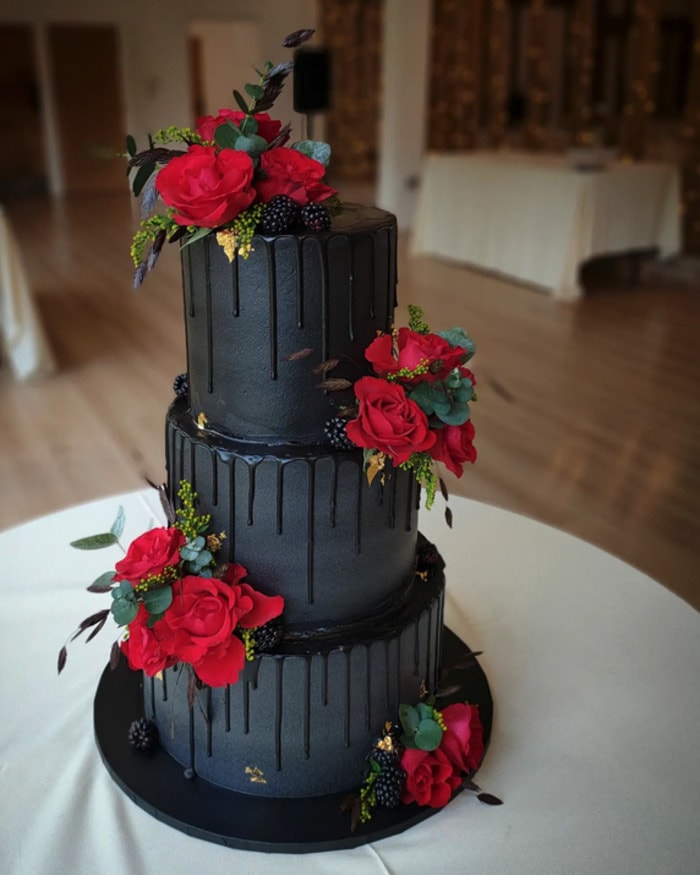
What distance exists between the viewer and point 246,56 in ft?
37.9

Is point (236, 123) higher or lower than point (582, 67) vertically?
lower

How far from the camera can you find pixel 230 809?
1.26 meters

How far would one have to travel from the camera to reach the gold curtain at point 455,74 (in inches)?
356

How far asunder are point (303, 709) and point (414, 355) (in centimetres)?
55

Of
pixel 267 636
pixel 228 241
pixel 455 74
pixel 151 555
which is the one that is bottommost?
pixel 267 636

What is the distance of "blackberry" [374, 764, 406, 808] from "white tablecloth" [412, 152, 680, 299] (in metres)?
5.51

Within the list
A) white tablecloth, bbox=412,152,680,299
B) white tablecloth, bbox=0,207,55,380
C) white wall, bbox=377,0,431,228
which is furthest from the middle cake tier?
white wall, bbox=377,0,431,228

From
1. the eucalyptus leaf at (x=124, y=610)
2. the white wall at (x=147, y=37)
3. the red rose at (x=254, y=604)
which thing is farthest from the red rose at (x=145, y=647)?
the white wall at (x=147, y=37)

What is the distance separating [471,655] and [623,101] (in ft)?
30.1

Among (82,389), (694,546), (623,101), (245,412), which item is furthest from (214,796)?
(623,101)

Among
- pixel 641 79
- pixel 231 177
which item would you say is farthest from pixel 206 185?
pixel 641 79

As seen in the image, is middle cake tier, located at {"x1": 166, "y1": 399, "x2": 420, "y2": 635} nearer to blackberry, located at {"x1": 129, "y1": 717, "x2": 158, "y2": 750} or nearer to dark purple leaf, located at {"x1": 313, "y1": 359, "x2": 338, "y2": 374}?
dark purple leaf, located at {"x1": 313, "y1": 359, "x2": 338, "y2": 374}

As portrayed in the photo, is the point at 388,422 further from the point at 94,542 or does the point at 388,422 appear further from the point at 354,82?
the point at 354,82

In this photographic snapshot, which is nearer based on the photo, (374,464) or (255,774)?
(374,464)
